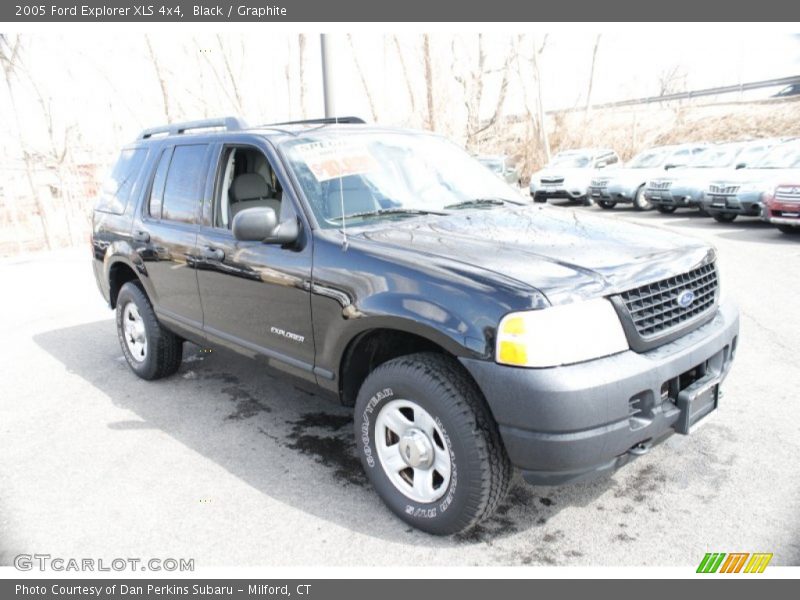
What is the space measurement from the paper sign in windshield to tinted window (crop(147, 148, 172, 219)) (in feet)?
4.81

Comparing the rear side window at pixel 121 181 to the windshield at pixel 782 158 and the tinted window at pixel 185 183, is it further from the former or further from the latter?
the windshield at pixel 782 158

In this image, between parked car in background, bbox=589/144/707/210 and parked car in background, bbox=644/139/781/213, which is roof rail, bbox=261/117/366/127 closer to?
parked car in background, bbox=644/139/781/213

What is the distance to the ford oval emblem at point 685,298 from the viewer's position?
2934 mm

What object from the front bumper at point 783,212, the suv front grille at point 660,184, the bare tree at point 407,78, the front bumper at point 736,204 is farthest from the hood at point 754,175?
the bare tree at point 407,78

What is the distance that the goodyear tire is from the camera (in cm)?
496

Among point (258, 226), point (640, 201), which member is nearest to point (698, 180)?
point (640, 201)

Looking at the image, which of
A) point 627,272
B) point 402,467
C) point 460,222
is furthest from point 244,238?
point 627,272

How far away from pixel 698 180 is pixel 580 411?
45.5 ft

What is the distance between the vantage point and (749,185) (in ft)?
40.7

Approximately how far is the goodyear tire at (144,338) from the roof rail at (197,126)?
1.24 meters

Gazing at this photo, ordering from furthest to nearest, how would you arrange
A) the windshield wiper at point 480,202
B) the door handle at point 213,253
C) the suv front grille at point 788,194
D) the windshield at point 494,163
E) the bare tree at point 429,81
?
the bare tree at point 429,81 < the windshield at point 494,163 < the suv front grille at point 788,194 < the door handle at point 213,253 < the windshield wiper at point 480,202

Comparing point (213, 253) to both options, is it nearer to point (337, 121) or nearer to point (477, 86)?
point (337, 121)

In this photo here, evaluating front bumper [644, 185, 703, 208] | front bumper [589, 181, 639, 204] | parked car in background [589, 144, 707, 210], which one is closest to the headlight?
front bumper [644, 185, 703, 208]

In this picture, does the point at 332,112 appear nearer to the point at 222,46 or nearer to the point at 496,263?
the point at 496,263
